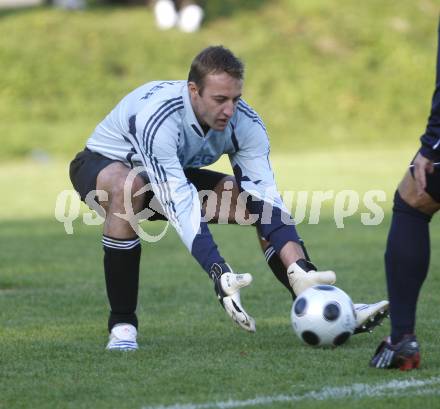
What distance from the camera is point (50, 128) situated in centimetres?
2703

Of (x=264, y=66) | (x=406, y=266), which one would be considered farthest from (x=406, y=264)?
(x=264, y=66)

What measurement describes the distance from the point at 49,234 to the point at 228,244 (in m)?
2.24

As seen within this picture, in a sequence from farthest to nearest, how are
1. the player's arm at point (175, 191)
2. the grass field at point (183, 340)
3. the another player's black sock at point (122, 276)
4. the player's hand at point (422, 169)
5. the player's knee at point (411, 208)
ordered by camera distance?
the another player's black sock at point (122, 276) → the player's arm at point (175, 191) → the player's knee at point (411, 208) → the player's hand at point (422, 169) → the grass field at point (183, 340)

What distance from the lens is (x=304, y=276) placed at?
5.63m

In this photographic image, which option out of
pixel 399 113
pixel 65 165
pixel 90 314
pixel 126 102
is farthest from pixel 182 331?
pixel 399 113

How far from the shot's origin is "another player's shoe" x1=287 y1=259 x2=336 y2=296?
5566 millimetres

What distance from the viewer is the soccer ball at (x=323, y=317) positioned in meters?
5.61

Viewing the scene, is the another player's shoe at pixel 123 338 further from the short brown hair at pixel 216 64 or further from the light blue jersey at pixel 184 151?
the short brown hair at pixel 216 64

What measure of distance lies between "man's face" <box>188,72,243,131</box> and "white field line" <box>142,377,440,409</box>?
5.39 feet

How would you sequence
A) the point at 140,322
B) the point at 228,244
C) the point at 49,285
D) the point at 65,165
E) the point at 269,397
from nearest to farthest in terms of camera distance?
the point at 269,397 < the point at 140,322 < the point at 49,285 < the point at 228,244 < the point at 65,165

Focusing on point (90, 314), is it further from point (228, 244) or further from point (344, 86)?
point (344, 86)

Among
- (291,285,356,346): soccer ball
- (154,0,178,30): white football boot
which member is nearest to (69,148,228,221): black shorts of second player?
(291,285,356,346): soccer ball

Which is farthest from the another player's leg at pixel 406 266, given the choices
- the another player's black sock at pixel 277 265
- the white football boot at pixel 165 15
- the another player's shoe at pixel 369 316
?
the white football boot at pixel 165 15

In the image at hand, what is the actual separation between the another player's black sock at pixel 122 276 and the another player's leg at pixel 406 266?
5.41ft
